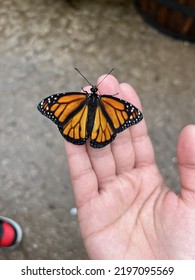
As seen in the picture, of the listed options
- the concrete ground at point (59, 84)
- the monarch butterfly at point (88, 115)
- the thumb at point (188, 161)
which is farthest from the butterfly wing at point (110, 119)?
the concrete ground at point (59, 84)

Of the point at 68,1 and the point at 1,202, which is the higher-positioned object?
the point at 68,1

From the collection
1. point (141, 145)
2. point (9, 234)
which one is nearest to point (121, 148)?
point (141, 145)

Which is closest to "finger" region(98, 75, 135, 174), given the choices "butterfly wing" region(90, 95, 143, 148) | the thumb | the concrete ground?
"butterfly wing" region(90, 95, 143, 148)

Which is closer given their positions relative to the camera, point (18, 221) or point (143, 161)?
point (143, 161)

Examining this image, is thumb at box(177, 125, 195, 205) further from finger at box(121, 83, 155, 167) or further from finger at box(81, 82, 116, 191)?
finger at box(81, 82, 116, 191)

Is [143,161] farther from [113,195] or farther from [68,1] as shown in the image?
[68,1]

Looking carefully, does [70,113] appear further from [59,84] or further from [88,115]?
[59,84]

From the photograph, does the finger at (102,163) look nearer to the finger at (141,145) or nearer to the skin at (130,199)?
the skin at (130,199)
